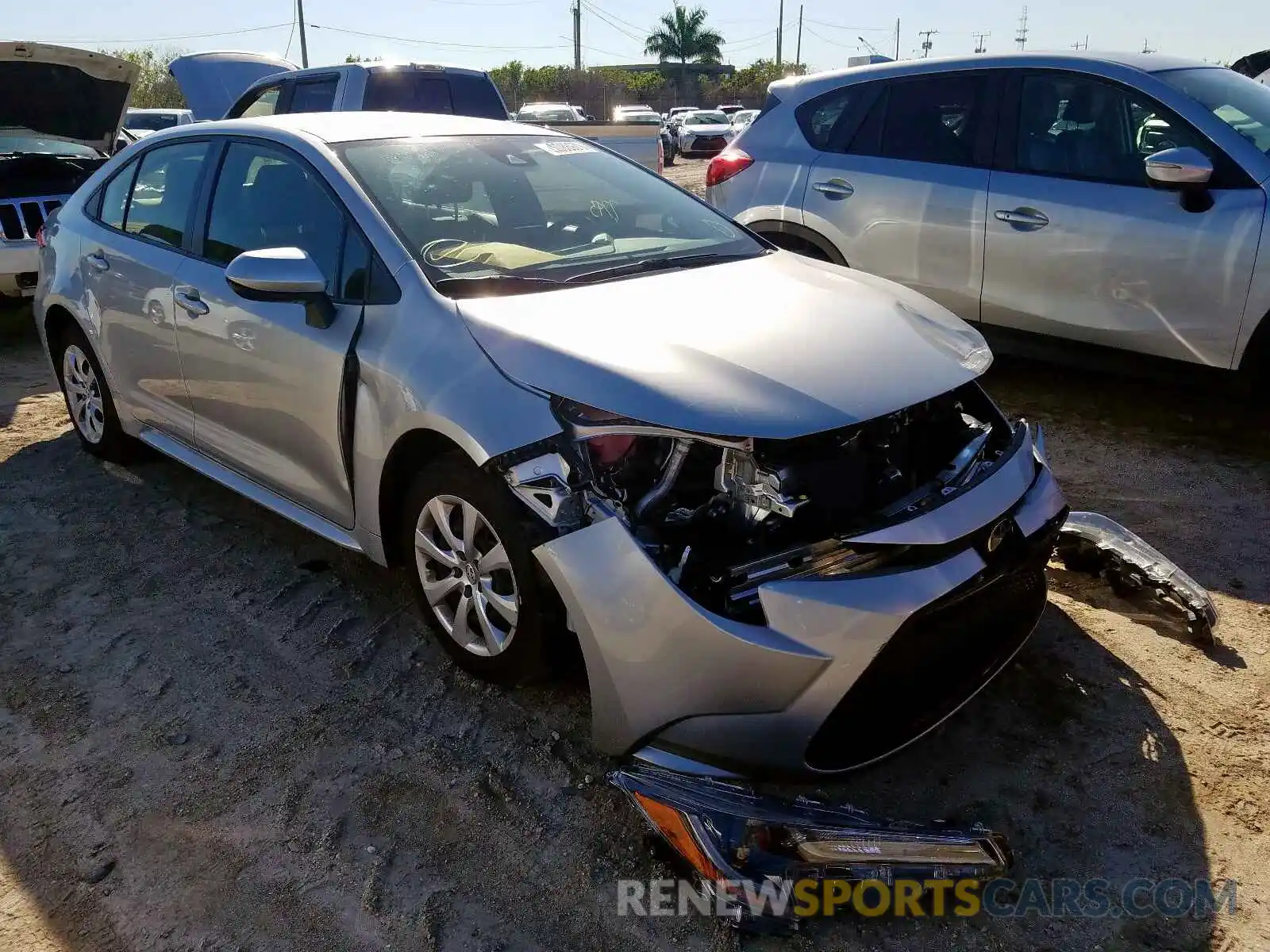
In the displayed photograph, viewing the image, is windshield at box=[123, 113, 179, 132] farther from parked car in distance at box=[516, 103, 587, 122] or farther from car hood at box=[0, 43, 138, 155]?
car hood at box=[0, 43, 138, 155]

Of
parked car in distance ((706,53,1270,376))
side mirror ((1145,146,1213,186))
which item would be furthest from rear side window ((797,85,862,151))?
side mirror ((1145,146,1213,186))

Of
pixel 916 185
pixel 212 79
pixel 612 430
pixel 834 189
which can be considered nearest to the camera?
pixel 612 430

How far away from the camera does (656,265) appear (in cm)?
334

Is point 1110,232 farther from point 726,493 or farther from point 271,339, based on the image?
point 271,339

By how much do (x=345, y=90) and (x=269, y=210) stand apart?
5.96 metres

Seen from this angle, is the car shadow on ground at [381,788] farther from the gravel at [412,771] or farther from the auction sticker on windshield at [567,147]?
the auction sticker on windshield at [567,147]

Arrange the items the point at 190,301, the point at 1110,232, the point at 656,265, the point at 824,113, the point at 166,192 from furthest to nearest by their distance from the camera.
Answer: the point at 824,113, the point at 1110,232, the point at 166,192, the point at 190,301, the point at 656,265

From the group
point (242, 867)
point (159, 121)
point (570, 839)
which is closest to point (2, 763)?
point (242, 867)

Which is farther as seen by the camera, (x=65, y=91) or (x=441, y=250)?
(x=65, y=91)

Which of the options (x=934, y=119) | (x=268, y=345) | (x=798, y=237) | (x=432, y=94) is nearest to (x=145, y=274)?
(x=268, y=345)

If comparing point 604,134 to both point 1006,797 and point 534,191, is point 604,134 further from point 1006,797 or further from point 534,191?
point 1006,797

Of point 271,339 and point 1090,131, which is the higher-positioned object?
point 1090,131

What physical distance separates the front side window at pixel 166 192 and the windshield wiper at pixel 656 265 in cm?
184

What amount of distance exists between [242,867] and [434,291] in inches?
63.6
